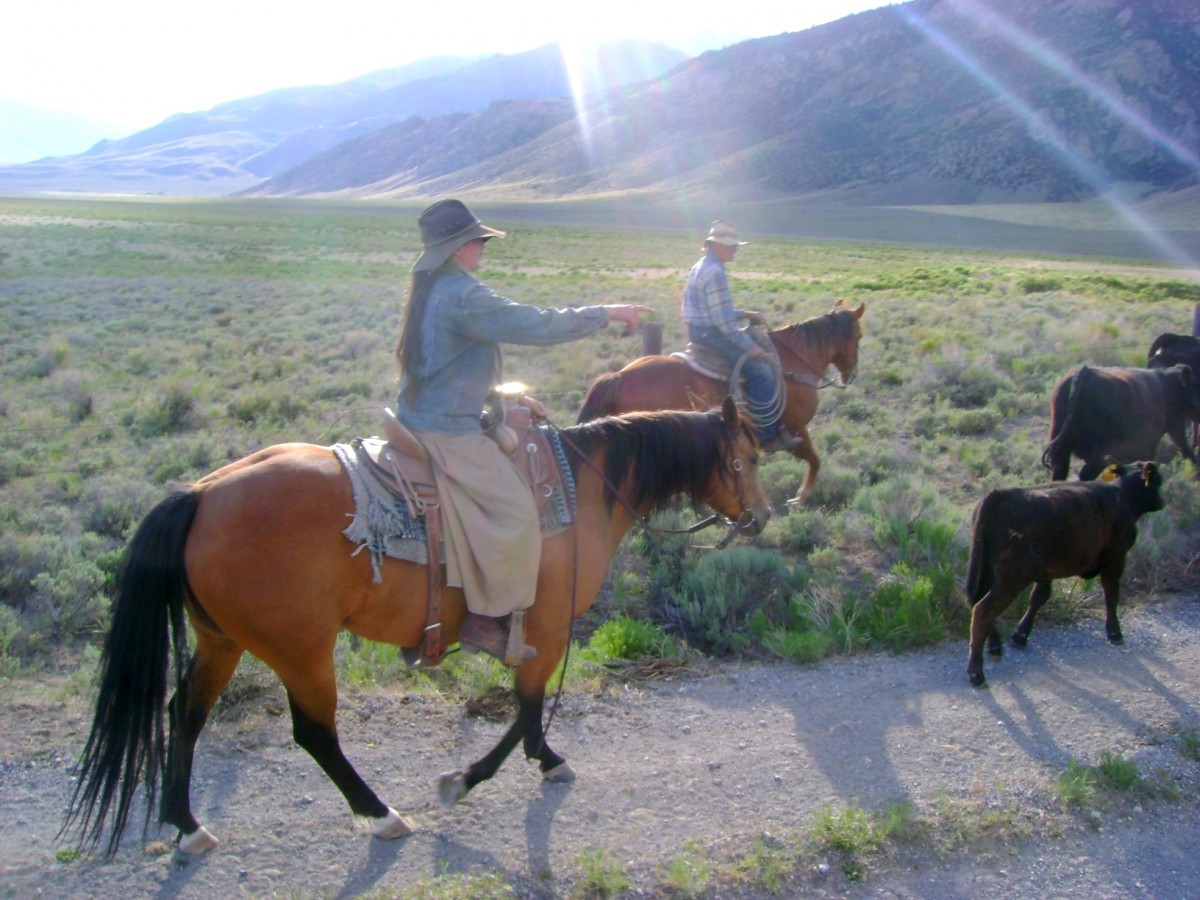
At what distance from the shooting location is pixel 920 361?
599 inches

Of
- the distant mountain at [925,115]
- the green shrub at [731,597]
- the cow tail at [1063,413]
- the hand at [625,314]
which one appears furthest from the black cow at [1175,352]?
the distant mountain at [925,115]

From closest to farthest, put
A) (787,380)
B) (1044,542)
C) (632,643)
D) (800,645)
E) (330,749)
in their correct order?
(330,749) → (1044,542) → (800,645) → (632,643) → (787,380)

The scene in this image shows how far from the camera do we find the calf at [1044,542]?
541 cm

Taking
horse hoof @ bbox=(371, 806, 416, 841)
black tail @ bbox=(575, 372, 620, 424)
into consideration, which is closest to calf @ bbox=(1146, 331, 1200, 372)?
black tail @ bbox=(575, 372, 620, 424)

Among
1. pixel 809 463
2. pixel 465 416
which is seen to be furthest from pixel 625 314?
pixel 809 463

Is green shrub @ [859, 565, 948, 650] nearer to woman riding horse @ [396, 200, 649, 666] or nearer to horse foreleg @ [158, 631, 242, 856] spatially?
woman riding horse @ [396, 200, 649, 666]

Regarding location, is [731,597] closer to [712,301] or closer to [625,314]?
[712,301]

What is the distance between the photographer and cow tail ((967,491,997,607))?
555 cm

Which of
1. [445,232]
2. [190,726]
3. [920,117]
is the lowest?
[190,726]

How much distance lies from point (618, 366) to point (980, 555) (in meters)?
10.2

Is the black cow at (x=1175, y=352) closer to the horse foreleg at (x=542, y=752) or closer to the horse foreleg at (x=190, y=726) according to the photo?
the horse foreleg at (x=542, y=752)

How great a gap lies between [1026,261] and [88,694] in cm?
5016

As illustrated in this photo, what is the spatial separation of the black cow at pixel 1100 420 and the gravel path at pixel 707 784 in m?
2.57

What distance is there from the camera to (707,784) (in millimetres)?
4371
